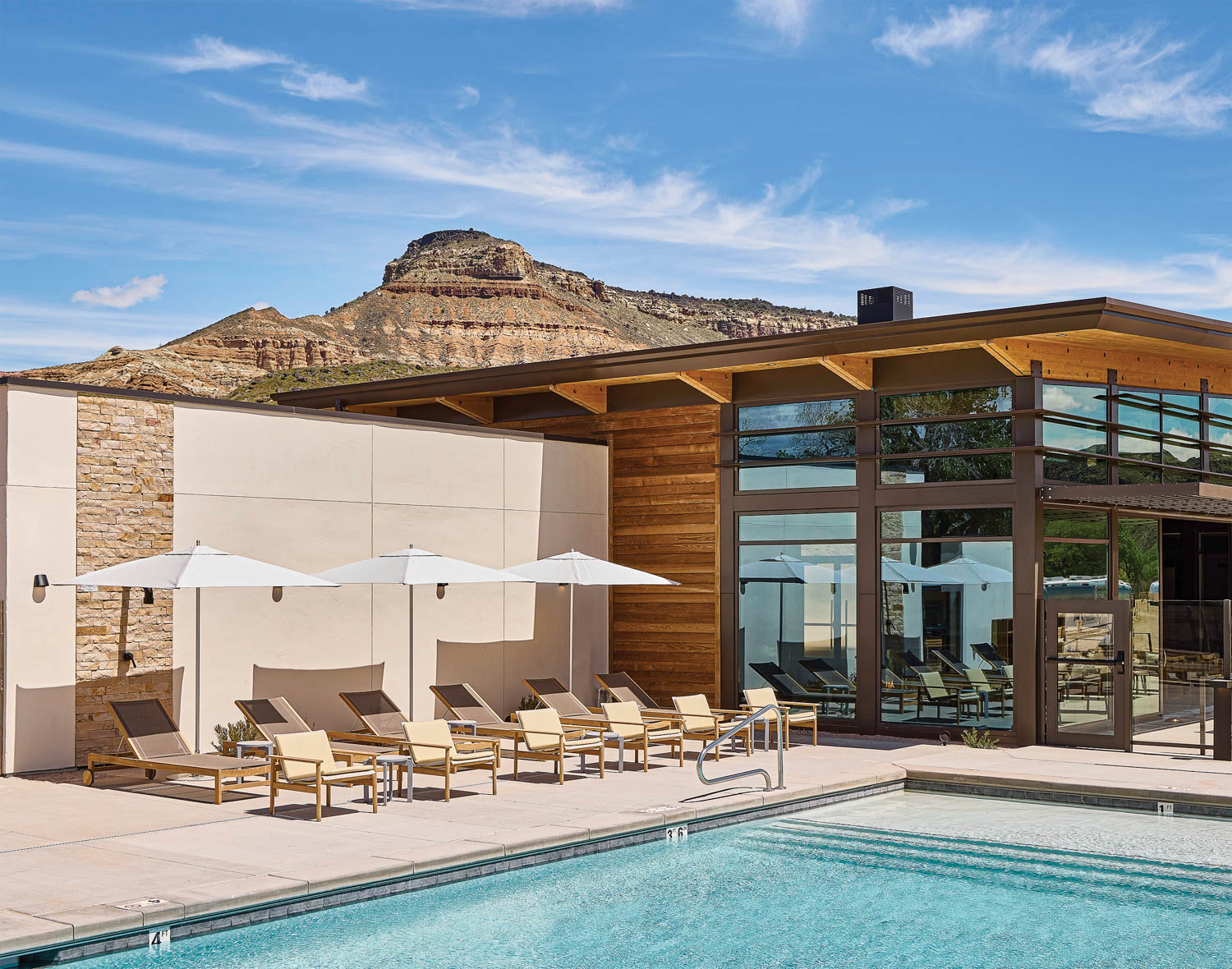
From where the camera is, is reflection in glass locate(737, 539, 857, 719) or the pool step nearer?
the pool step

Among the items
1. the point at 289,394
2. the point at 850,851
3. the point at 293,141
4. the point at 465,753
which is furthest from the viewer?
the point at 293,141

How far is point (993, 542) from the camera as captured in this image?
1461 centimetres

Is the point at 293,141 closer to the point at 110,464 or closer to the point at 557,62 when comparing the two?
the point at 557,62

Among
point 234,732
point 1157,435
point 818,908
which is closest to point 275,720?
point 234,732

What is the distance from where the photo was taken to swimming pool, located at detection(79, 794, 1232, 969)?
280 inches

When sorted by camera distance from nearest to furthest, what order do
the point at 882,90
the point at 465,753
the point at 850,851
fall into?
the point at 850,851, the point at 465,753, the point at 882,90

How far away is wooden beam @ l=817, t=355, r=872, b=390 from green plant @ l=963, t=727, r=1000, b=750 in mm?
4205

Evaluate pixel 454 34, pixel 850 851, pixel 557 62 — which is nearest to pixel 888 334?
pixel 850 851

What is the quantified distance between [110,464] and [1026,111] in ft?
143

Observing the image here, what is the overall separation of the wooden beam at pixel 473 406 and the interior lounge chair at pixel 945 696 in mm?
7942

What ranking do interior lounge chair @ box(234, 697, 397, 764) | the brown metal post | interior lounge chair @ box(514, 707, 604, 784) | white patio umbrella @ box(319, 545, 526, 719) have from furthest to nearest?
the brown metal post, white patio umbrella @ box(319, 545, 526, 719), interior lounge chair @ box(514, 707, 604, 784), interior lounge chair @ box(234, 697, 397, 764)

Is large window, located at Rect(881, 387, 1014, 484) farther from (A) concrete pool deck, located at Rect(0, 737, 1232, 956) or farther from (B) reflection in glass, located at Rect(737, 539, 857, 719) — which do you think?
→ (A) concrete pool deck, located at Rect(0, 737, 1232, 956)

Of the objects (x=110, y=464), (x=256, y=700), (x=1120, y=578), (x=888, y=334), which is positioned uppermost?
(x=888, y=334)

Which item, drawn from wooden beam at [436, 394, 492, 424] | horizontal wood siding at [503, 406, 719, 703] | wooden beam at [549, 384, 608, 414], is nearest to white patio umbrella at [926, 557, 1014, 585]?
horizontal wood siding at [503, 406, 719, 703]
